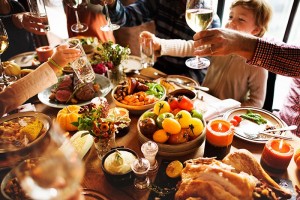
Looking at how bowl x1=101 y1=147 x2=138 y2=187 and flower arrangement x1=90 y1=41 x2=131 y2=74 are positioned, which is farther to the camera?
flower arrangement x1=90 y1=41 x2=131 y2=74

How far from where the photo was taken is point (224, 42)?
3.96 feet

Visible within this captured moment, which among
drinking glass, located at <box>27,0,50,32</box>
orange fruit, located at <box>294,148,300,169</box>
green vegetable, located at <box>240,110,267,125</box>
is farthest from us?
drinking glass, located at <box>27,0,50,32</box>

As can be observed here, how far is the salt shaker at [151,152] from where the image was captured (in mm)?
1011

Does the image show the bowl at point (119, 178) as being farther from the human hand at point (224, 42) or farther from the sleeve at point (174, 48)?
the sleeve at point (174, 48)

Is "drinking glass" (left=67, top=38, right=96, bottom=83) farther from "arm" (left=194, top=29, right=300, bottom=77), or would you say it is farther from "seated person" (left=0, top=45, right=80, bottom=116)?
"arm" (left=194, top=29, right=300, bottom=77)

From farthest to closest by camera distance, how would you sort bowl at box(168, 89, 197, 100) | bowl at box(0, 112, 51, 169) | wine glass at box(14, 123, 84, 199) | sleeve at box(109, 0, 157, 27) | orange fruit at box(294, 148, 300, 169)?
sleeve at box(109, 0, 157, 27) → bowl at box(168, 89, 197, 100) → orange fruit at box(294, 148, 300, 169) → bowl at box(0, 112, 51, 169) → wine glass at box(14, 123, 84, 199)

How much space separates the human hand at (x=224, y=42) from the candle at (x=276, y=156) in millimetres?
451

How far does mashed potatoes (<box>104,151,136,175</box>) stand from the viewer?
98 centimetres

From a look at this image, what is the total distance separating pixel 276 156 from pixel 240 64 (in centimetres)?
98

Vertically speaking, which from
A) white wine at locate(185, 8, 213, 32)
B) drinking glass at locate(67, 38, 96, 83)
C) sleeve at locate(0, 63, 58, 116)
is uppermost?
white wine at locate(185, 8, 213, 32)

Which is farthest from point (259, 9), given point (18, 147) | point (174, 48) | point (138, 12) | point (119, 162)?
point (18, 147)

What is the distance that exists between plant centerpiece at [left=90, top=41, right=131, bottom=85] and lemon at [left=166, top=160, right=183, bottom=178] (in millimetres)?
799

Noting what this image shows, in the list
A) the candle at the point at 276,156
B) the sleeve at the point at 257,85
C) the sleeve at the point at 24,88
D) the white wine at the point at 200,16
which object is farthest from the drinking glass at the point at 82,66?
the sleeve at the point at 257,85

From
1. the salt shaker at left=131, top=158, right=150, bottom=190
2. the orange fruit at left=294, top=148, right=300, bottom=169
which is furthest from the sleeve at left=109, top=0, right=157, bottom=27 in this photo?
the orange fruit at left=294, top=148, right=300, bottom=169
